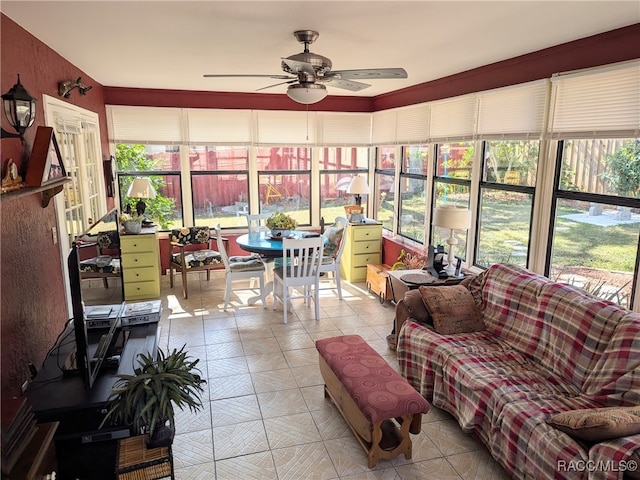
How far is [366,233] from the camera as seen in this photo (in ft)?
19.7

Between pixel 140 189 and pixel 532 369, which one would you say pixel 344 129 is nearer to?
pixel 140 189

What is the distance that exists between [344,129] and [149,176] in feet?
9.42

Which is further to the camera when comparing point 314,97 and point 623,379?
point 314,97

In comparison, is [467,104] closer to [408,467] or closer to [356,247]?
[356,247]

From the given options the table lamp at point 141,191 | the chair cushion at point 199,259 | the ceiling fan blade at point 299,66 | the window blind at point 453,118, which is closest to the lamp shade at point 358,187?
the window blind at point 453,118

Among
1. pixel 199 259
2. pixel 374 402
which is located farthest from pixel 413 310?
pixel 199 259

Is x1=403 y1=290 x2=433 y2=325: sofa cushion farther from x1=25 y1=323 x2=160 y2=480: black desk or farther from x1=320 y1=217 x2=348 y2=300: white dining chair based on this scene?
x1=25 y1=323 x2=160 y2=480: black desk

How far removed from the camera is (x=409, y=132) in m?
5.45

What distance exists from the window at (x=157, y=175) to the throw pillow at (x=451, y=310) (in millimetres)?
4011

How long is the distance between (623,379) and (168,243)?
5.32 meters

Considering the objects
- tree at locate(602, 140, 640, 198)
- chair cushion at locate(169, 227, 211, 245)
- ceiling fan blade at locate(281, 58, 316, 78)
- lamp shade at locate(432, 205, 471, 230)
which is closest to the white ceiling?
ceiling fan blade at locate(281, 58, 316, 78)

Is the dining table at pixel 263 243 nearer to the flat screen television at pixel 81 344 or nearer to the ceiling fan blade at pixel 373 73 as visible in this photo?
the flat screen television at pixel 81 344

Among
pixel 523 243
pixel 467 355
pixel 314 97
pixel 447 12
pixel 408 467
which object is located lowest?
pixel 408 467

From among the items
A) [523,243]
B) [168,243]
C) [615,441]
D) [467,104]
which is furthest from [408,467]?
[168,243]
